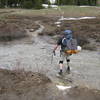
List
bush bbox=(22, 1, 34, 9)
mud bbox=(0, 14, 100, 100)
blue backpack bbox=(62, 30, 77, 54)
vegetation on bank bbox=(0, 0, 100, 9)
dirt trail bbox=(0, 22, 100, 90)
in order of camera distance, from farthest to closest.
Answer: bush bbox=(22, 1, 34, 9), vegetation on bank bbox=(0, 0, 100, 9), dirt trail bbox=(0, 22, 100, 90), blue backpack bbox=(62, 30, 77, 54), mud bbox=(0, 14, 100, 100)

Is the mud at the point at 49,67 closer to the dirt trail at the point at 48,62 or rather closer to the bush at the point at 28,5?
the dirt trail at the point at 48,62

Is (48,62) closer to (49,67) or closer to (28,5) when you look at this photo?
(49,67)

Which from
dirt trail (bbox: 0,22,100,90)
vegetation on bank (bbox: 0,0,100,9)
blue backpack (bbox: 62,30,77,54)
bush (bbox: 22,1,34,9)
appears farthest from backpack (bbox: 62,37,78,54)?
bush (bbox: 22,1,34,9)

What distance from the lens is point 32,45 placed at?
19.2 m

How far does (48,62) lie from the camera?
13570mm

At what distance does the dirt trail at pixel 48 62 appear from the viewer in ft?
34.5

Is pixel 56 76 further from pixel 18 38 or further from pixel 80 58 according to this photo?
pixel 18 38

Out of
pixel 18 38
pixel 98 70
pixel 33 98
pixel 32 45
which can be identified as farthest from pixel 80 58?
pixel 18 38

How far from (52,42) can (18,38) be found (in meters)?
3.31

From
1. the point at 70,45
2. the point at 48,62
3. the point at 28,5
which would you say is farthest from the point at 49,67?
the point at 28,5

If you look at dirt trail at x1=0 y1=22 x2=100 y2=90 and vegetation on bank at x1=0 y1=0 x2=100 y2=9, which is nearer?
dirt trail at x1=0 y1=22 x2=100 y2=90

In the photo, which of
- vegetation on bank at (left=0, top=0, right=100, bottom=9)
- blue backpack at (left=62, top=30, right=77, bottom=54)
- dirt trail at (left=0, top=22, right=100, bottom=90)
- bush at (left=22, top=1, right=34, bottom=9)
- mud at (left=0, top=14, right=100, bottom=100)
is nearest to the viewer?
mud at (left=0, top=14, right=100, bottom=100)

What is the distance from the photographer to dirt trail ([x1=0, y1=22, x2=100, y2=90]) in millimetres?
10516

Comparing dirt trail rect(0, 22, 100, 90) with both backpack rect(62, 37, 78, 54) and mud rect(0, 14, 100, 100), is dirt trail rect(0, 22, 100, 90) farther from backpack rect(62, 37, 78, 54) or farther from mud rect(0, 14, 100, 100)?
backpack rect(62, 37, 78, 54)
